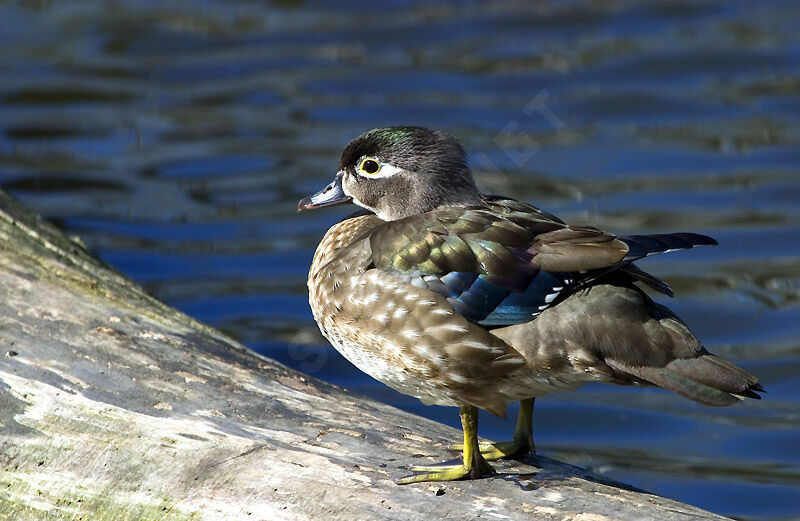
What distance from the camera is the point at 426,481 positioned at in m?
4.00

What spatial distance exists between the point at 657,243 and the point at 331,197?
1589 millimetres

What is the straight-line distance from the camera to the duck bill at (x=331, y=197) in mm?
5000

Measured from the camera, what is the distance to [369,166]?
484 cm

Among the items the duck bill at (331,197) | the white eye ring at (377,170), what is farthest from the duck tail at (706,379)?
the duck bill at (331,197)

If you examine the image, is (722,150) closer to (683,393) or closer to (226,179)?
(226,179)

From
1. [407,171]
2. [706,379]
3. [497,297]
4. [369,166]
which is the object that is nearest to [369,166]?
[369,166]

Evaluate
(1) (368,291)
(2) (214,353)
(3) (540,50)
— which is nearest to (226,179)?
(3) (540,50)

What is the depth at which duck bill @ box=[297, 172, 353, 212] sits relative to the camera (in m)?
5.00

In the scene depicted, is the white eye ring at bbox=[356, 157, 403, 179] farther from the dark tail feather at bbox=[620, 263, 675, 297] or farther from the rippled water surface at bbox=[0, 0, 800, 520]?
the rippled water surface at bbox=[0, 0, 800, 520]

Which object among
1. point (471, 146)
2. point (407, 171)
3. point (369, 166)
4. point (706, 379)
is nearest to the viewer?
point (706, 379)

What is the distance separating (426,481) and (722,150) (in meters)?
7.41

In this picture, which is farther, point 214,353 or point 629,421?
point 629,421

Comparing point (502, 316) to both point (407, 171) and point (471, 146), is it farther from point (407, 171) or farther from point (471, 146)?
point (471, 146)

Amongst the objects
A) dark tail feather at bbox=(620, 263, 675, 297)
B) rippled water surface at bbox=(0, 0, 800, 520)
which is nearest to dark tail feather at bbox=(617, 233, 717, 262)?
dark tail feather at bbox=(620, 263, 675, 297)
